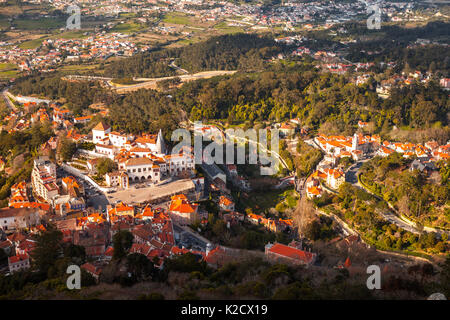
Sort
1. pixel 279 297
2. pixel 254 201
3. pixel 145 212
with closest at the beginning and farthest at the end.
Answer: pixel 279 297 → pixel 145 212 → pixel 254 201

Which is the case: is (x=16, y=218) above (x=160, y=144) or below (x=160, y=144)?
below

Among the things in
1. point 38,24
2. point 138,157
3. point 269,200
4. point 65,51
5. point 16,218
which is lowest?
point 269,200

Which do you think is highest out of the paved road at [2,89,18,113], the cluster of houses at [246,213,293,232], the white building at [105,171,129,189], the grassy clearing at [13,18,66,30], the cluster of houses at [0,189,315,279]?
the grassy clearing at [13,18,66,30]

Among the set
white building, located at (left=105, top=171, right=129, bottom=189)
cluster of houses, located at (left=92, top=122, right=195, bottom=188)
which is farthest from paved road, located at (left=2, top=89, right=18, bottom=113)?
white building, located at (left=105, top=171, right=129, bottom=189)

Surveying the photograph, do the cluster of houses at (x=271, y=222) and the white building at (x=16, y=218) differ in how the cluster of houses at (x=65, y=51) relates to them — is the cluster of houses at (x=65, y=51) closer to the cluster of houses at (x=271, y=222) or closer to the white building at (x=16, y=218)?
the white building at (x=16, y=218)

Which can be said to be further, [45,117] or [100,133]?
[45,117]

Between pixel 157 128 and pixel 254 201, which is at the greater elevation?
pixel 157 128

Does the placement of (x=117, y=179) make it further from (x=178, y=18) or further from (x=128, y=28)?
(x=178, y=18)

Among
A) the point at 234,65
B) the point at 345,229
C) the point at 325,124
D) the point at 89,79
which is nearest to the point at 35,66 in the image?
the point at 89,79

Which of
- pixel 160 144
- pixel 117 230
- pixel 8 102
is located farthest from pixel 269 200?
pixel 8 102

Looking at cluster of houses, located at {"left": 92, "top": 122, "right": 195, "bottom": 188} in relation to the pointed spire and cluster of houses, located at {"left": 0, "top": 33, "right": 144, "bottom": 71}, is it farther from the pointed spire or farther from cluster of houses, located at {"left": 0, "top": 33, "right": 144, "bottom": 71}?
cluster of houses, located at {"left": 0, "top": 33, "right": 144, "bottom": 71}
